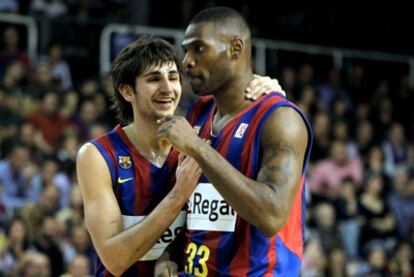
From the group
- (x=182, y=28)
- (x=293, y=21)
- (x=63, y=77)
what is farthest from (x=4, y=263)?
(x=293, y=21)

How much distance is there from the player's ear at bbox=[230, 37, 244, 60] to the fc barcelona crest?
1079 millimetres

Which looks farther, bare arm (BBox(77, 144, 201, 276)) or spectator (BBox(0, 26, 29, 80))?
spectator (BBox(0, 26, 29, 80))

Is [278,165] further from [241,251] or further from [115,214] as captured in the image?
[115,214]

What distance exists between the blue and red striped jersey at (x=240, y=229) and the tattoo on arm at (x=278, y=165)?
15 centimetres

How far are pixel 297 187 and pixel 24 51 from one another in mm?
11228

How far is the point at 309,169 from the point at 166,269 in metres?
10.5

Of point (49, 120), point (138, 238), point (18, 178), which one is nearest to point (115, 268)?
point (138, 238)

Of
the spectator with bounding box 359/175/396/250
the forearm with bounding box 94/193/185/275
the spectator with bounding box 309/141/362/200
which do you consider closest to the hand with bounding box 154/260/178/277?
the forearm with bounding box 94/193/185/275

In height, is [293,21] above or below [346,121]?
above

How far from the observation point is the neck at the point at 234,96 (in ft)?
18.0

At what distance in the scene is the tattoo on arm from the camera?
5000 millimetres

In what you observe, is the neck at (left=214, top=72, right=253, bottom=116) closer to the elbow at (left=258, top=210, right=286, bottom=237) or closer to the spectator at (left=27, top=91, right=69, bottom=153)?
the elbow at (left=258, top=210, right=286, bottom=237)

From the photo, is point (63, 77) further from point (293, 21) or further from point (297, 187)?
point (297, 187)

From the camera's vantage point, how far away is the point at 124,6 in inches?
719
